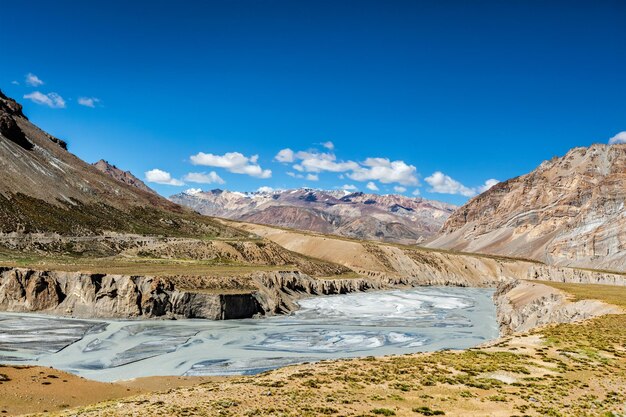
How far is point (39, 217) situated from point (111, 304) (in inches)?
2248

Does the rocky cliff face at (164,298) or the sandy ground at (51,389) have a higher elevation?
the rocky cliff face at (164,298)

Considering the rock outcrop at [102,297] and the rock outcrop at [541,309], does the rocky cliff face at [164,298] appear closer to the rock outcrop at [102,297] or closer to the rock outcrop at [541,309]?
the rock outcrop at [102,297]

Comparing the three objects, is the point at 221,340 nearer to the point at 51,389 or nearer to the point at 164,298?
the point at 164,298

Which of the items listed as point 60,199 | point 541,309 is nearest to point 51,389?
point 541,309

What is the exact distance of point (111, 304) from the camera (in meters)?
74.5

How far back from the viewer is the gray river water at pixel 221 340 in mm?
49469

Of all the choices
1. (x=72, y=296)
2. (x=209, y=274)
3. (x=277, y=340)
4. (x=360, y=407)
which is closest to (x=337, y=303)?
(x=209, y=274)

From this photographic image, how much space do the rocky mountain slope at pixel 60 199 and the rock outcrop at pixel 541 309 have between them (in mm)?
100178

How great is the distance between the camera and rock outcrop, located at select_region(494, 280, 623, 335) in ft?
198

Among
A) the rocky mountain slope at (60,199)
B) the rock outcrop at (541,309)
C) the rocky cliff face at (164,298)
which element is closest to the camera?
the rock outcrop at (541,309)

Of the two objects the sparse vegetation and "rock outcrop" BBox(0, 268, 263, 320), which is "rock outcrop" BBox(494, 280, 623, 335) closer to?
the sparse vegetation

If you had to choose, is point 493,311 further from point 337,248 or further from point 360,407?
point 360,407

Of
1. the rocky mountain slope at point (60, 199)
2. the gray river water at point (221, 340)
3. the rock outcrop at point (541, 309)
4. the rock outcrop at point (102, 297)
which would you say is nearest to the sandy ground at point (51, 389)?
the gray river water at point (221, 340)

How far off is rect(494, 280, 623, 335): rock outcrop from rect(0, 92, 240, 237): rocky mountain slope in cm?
10018
